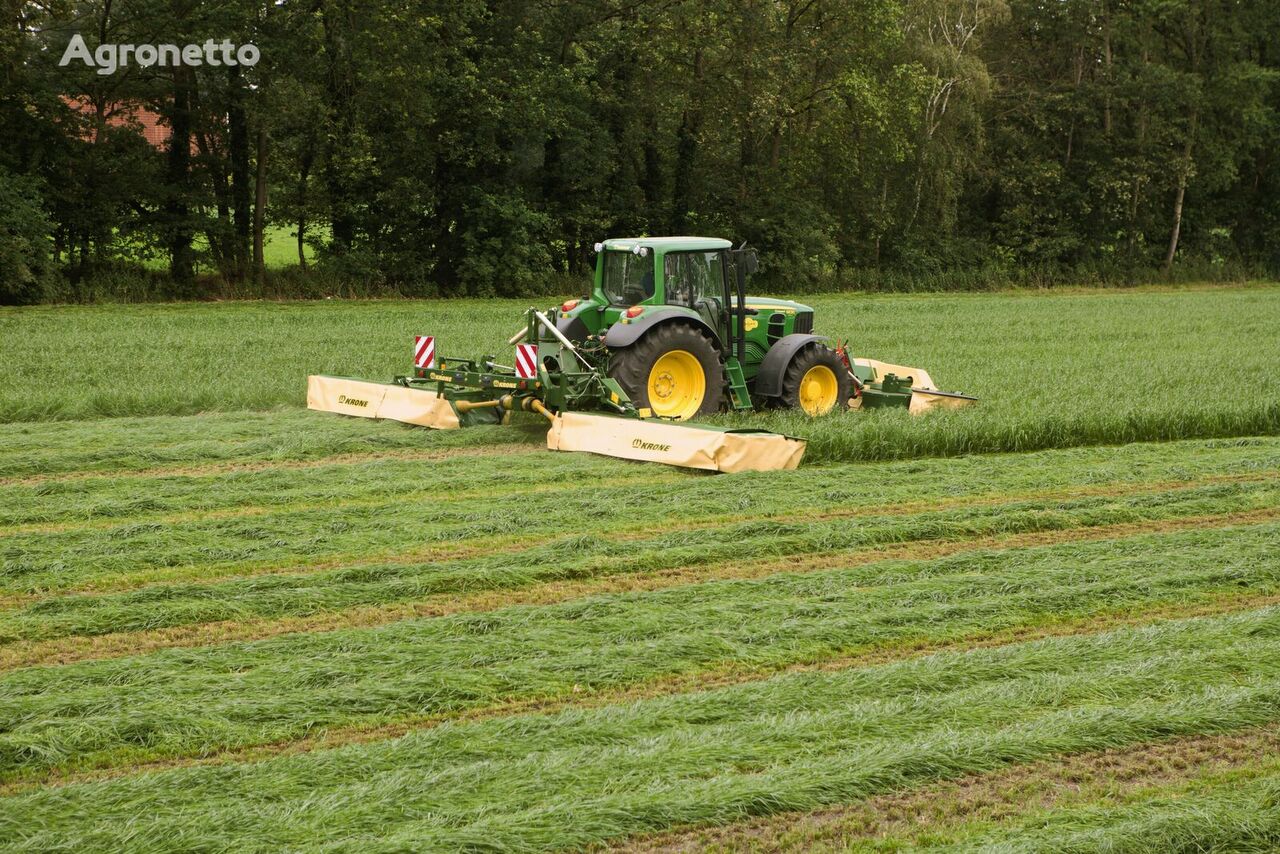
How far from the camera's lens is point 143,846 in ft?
13.5

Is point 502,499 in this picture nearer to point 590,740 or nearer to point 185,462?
point 185,462

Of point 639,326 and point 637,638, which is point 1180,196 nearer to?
point 639,326

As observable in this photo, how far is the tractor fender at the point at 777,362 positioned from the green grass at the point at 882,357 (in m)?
0.38

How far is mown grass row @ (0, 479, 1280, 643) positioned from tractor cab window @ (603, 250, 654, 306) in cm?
397

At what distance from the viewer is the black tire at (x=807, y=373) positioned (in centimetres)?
1220

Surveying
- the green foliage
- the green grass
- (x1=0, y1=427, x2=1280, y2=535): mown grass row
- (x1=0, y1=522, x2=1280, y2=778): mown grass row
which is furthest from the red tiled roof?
(x1=0, y1=522, x2=1280, y2=778): mown grass row

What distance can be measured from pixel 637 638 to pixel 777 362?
6.46 metres

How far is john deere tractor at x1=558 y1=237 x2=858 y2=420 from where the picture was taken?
448 inches

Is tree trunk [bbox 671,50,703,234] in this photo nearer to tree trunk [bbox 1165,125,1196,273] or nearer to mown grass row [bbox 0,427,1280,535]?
tree trunk [bbox 1165,125,1196,273]

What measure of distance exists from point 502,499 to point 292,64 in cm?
1978

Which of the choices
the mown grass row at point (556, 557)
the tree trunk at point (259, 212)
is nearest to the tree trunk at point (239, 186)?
the tree trunk at point (259, 212)

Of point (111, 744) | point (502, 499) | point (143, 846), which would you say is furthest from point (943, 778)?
point (502, 499)

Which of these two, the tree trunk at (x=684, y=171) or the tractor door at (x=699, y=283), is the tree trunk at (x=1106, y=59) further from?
the tractor door at (x=699, y=283)

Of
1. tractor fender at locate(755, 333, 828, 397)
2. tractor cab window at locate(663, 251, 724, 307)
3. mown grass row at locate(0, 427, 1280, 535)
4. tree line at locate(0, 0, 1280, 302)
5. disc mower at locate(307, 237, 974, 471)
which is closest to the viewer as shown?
mown grass row at locate(0, 427, 1280, 535)
